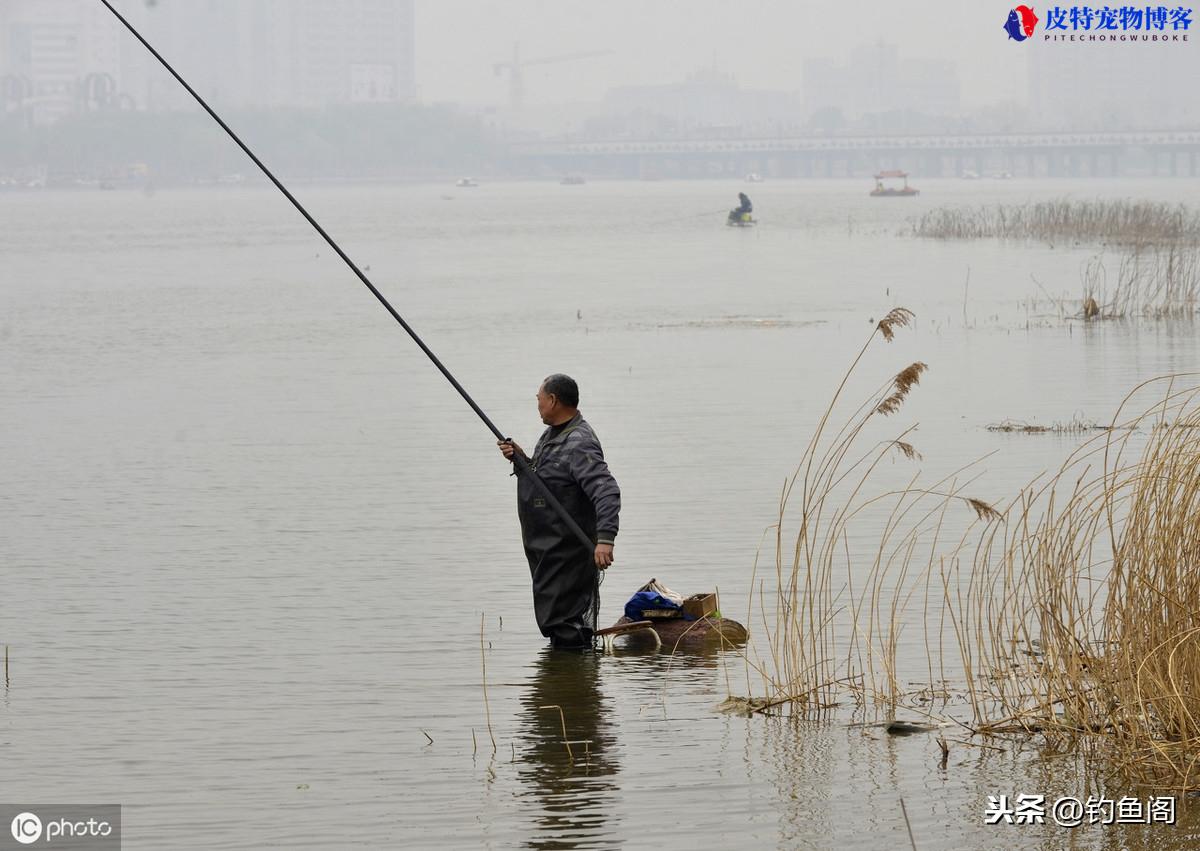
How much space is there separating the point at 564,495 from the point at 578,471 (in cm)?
17

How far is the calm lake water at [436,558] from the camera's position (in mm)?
6621

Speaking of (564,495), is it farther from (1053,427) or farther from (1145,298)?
(1145,298)

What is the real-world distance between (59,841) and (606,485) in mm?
2731

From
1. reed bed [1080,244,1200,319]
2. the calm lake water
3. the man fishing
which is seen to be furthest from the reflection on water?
reed bed [1080,244,1200,319]

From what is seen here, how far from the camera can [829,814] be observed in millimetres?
6355

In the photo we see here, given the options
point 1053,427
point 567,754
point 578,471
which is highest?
point 578,471

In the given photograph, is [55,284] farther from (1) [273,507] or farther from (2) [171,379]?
(1) [273,507]

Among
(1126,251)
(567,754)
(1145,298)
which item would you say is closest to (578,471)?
(567,754)

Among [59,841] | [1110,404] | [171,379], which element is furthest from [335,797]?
[171,379]

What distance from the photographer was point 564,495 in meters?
8.17

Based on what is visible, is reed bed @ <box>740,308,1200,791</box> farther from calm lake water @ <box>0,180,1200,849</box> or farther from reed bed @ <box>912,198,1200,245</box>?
reed bed @ <box>912,198,1200,245</box>

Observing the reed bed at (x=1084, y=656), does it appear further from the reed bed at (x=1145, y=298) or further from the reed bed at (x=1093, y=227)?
the reed bed at (x=1093, y=227)

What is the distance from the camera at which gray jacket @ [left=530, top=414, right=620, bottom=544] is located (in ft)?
26.2

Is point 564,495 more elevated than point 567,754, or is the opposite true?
point 564,495
